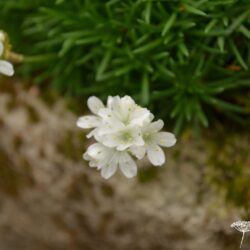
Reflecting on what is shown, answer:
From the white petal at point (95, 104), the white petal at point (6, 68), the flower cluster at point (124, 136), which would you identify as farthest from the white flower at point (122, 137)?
the white petal at point (6, 68)

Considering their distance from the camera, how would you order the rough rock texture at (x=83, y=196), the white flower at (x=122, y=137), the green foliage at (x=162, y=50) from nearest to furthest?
the white flower at (x=122, y=137) → the green foliage at (x=162, y=50) → the rough rock texture at (x=83, y=196)

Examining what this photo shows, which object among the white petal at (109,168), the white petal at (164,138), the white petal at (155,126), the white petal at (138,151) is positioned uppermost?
Result: the white petal at (155,126)

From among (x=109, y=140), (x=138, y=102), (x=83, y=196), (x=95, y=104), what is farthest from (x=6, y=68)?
(x=83, y=196)

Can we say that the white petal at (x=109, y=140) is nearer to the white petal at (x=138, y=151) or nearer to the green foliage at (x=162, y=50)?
the white petal at (x=138, y=151)

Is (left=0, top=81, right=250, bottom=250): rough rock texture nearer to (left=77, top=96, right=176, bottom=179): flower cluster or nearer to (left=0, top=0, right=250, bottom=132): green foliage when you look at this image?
(left=0, top=0, right=250, bottom=132): green foliage

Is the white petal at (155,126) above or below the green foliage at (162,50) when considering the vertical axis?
below

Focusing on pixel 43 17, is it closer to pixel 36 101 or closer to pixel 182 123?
pixel 36 101

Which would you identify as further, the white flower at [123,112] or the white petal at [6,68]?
the white petal at [6,68]
